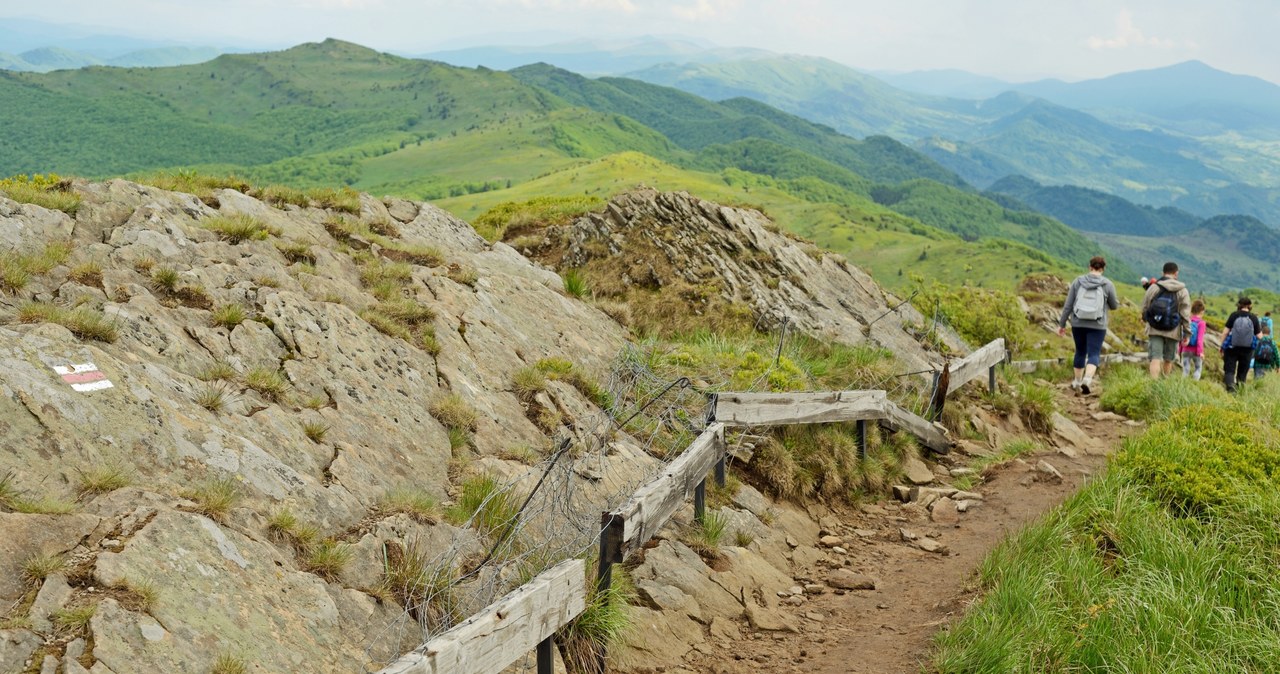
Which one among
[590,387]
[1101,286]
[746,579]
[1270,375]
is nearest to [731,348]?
[590,387]

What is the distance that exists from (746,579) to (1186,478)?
5.05 meters

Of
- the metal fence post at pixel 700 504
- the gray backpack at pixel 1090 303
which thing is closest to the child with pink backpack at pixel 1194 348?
the gray backpack at pixel 1090 303

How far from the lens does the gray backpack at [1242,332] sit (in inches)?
687

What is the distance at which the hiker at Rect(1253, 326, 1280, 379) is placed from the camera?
714 inches

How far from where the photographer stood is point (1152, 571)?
293 inches

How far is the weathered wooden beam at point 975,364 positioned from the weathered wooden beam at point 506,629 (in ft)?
31.8

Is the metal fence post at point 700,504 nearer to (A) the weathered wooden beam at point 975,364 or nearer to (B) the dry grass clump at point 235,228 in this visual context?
(B) the dry grass clump at point 235,228

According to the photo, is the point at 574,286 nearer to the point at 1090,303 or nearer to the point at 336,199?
the point at 336,199

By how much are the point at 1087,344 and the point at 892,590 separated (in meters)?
10.1

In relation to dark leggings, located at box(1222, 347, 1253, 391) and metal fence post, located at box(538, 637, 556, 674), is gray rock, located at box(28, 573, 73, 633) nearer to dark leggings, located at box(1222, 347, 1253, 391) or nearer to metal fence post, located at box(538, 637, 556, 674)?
metal fence post, located at box(538, 637, 556, 674)

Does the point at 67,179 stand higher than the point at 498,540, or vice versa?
the point at 67,179

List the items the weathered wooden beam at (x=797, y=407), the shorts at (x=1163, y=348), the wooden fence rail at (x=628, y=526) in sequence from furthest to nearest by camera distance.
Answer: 1. the shorts at (x=1163, y=348)
2. the weathered wooden beam at (x=797, y=407)
3. the wooden fence rail at (x=628, y=526)

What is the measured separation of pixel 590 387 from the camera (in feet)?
35.0

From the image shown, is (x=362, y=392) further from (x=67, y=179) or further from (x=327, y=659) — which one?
(x=67, y=179)
